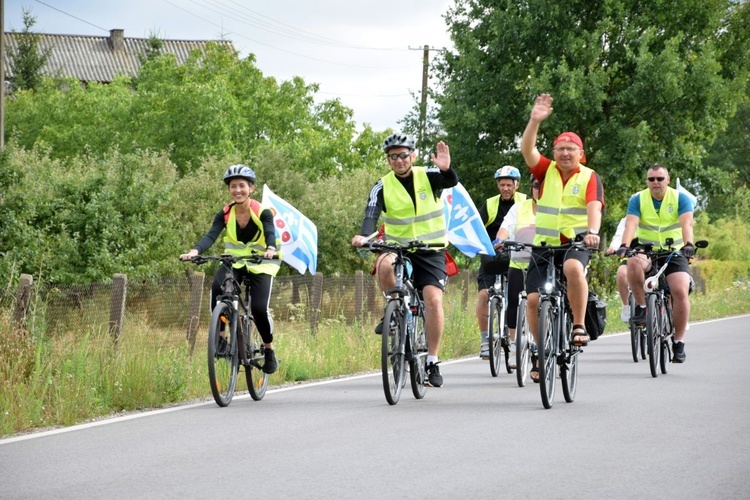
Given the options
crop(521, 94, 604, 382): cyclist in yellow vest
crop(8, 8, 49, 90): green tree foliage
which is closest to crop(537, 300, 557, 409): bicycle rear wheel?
crop(521, 94, 604, 382): cyclist in yellow vest

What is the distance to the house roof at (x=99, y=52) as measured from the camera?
286 ft

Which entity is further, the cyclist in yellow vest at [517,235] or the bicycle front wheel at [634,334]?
the bicycle front wheel at [634,334]

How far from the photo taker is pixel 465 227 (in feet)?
48.7

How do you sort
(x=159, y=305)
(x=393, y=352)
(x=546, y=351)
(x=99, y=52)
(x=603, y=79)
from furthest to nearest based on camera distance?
(x=99, y=52), (x=603, y=79), (x=159, y=305), (x=393, y=352), (x=546, y=351)

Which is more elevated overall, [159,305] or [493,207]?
[493,207]

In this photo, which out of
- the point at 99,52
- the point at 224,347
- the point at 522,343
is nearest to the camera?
the point at 224,347

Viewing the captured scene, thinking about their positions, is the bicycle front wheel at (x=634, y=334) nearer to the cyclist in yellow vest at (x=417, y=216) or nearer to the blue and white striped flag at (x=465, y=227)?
the blue and white striped flag at (x=465, y=227)

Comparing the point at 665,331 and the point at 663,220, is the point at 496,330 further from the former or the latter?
the point at 663,220

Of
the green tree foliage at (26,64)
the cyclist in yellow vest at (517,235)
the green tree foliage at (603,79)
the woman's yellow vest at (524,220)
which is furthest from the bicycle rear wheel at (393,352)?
the green tree foliage at (26,64)

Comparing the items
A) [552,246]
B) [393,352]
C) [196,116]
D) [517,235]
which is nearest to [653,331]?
[517,235]

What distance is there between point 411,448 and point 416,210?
3149mm

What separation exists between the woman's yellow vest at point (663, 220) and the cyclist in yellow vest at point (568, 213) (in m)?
3.01

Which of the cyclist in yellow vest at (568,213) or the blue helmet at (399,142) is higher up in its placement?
the blue helmet at (399,142)

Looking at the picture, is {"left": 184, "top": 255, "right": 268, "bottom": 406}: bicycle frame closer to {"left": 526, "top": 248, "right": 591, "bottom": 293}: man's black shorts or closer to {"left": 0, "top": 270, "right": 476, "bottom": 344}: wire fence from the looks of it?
{"left": 0, "top": 270, "right": 476, "bottom": 344}: wire fence
